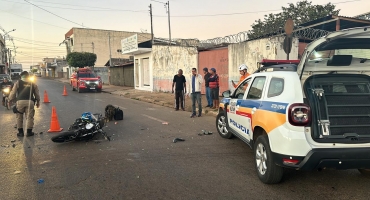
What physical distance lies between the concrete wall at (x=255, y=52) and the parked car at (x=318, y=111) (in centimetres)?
715

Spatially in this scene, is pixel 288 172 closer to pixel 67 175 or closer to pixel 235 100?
pixel 235 100

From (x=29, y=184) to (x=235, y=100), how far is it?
388cm

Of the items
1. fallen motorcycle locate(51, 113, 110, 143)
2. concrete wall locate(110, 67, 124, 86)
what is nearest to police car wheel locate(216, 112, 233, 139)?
fallen motorcycle locate(51, 113, 110, 143)

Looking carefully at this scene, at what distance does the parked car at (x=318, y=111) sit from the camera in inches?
131

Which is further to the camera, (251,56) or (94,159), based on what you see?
(251,56)

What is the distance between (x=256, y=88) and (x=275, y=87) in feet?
2.38

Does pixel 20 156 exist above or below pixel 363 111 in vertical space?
below

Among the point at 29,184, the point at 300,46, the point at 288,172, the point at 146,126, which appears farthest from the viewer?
the point at 300,46

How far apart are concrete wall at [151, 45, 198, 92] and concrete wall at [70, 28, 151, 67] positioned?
3589 centimetres

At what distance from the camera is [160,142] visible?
21.3ft

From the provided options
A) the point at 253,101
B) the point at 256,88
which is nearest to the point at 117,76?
the point at 256,88

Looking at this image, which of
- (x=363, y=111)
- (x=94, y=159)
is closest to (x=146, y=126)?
(x=94, y=159)

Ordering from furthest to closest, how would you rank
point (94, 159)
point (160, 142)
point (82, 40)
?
point (82, 40), point (160, 142), point (94, 159)

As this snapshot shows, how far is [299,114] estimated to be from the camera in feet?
11.0
